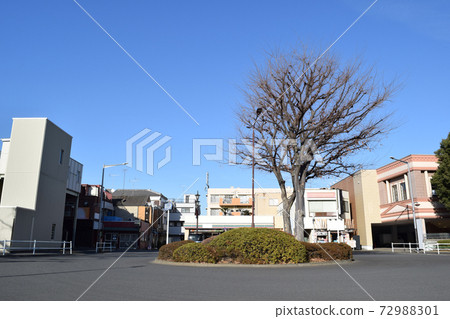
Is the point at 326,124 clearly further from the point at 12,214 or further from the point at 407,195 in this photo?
the point at 407,195

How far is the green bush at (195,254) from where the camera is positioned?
14.1m

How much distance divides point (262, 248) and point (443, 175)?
2428 centimetres

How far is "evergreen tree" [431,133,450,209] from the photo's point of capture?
30.5m

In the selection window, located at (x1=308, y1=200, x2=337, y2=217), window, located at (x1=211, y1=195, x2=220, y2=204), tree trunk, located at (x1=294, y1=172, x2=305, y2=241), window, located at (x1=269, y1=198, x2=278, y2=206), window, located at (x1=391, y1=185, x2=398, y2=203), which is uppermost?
window, located at (x1=211, y1=195, x2=220, y2=204)

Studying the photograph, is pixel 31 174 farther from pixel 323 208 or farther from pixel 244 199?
pixel 244 199

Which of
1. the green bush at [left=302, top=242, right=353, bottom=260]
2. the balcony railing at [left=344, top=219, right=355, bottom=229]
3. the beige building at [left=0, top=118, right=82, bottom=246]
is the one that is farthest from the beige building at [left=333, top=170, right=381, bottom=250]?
the beige building at [left=0, top=118, right=82, bottom=246]

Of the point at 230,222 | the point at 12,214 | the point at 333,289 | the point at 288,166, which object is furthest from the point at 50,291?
the point at 230,222

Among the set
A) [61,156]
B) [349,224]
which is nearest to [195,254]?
[61,156]

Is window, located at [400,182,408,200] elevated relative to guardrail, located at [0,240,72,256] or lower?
elevated

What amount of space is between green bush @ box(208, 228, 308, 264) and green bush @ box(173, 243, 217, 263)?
0.34 metres

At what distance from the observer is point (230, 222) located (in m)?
50.2

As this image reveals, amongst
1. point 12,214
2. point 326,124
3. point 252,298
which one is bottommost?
point 252,298

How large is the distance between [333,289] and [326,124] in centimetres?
1215

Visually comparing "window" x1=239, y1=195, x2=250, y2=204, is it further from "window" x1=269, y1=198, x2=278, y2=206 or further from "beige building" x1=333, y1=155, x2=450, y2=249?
"beige building" x1=333, y1=155, x2=450, y2=249
